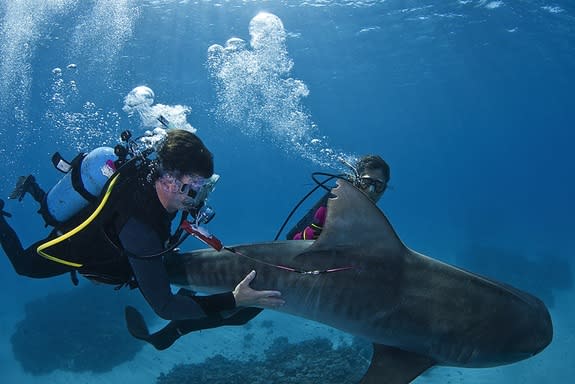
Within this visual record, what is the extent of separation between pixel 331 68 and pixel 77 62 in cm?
2241

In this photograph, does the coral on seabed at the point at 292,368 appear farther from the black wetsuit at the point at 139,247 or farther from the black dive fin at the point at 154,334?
the black wetsuit at the point at 139,247

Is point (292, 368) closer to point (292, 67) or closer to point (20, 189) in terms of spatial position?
point (20, 189)

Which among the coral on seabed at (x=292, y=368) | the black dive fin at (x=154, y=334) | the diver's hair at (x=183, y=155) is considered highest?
the diver's hair at (x=183, y=155)

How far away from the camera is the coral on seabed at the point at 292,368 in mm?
10344

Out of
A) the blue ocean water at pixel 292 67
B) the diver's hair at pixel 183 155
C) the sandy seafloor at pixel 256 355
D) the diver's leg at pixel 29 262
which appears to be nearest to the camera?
the diver's hair at pixel 183 155

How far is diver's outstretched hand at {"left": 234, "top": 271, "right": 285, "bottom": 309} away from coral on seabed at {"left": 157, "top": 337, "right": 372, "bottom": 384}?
22.8ft

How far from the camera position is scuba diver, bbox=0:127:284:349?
3781mm

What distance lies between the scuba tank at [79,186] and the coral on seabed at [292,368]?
7503 mm

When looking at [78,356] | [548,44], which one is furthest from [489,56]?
[78,356]

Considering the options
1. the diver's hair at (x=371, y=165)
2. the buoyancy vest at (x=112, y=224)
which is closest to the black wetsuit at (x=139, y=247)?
the buoyancy vest at (x=112, y=224)

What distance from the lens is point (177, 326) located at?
599cm

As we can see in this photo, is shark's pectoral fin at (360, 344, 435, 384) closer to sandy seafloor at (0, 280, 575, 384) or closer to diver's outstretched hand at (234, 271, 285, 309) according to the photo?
diver's outstretched hand at (234, 271, 285, 309)

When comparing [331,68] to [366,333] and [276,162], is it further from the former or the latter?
[276,162]

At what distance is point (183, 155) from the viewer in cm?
376
